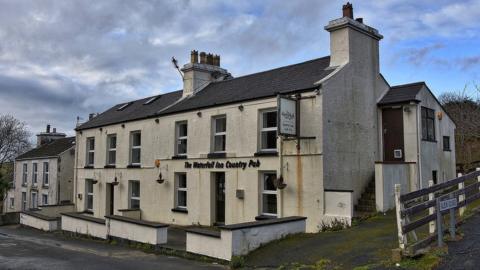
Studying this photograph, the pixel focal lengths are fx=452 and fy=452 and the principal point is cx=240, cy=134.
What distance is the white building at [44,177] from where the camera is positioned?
32375mm

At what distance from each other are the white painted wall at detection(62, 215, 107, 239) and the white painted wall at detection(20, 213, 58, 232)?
2159mm

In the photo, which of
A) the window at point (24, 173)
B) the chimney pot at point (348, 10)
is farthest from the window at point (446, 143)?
the window at point (24, 173)

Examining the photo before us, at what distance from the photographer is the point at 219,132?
18.2m

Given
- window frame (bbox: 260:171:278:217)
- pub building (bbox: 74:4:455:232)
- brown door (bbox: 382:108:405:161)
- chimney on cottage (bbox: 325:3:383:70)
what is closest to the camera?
pub building (bbox: 74:4:455:232)

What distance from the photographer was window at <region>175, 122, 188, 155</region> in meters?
20.2

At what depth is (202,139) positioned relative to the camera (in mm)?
18609

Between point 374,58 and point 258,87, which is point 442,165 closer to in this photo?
point 374,58

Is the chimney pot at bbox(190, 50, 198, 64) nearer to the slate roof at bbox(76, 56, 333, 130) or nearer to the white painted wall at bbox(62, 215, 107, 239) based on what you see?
the slate roof at bbox(76, 56, 333, 130)

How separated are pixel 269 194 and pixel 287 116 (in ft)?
10.3

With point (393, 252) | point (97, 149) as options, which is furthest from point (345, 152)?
point (97, 149)

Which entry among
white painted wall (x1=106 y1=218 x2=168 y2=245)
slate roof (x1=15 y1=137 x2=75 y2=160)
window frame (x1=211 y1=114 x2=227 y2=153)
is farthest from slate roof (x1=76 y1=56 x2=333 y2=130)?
slate roof (x1=15 y1=137 x2=75 y2=160)

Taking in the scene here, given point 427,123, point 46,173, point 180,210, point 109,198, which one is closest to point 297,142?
point 427,123

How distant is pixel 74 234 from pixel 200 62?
1038cm

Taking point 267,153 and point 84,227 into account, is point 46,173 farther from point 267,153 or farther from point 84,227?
point 267,153
